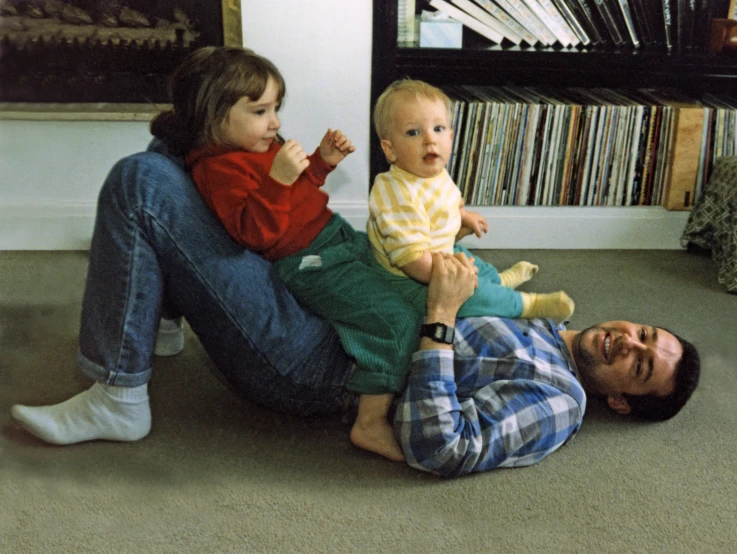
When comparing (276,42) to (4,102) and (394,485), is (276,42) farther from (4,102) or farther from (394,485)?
(394,485)

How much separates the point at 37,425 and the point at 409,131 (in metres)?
0.86

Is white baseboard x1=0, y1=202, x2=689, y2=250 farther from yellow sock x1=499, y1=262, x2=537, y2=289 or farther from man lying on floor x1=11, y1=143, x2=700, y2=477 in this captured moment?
man lying on floor x1=11, y1=143, x2=700, y2=477

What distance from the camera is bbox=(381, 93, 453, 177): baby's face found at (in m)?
1.39

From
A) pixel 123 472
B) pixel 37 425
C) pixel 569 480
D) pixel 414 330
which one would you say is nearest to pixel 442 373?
pixel 414 330

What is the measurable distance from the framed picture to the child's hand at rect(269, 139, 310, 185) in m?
1.07

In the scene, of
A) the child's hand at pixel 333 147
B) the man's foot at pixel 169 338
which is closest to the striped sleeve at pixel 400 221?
the child's hand at pixel 333 147

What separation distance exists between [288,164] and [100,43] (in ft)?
4.10

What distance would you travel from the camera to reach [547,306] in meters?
1.53

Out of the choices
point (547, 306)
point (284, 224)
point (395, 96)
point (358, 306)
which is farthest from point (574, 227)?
point (284, 224)

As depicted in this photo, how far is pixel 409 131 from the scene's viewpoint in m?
1.40

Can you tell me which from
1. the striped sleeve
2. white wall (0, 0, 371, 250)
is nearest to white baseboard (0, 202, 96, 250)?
white wall (0, 0, 371, 250)

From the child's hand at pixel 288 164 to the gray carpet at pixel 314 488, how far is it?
509 millimetres

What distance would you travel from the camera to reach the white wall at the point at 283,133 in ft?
7.03

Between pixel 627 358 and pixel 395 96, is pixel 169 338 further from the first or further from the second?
pixel 627 358
